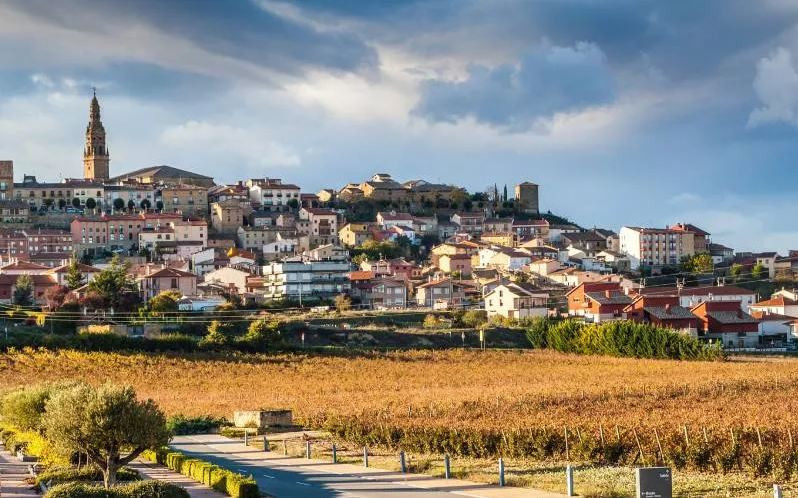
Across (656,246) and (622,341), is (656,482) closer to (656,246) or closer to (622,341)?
(622,341)

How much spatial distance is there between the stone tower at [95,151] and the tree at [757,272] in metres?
74.7

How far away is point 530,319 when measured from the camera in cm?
7600

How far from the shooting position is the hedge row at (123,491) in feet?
67.6

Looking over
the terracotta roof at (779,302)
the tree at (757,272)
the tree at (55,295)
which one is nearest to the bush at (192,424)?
the tree at (55,295)

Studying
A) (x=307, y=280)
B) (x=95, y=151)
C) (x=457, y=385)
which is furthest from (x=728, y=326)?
(x=95, y=151)

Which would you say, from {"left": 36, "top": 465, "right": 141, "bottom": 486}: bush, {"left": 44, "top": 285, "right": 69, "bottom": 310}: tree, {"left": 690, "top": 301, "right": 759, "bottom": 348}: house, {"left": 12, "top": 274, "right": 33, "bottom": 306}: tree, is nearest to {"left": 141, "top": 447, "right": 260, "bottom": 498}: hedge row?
{"left": 36, "top": 465, "right": 141, "bottom": 486}: bush

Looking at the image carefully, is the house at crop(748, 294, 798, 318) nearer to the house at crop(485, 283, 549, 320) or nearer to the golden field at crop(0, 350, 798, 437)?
the house at crop(485, 283, 549, 320)

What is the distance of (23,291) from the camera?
82625mm

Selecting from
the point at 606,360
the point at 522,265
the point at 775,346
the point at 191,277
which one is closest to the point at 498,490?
the point at 606,360

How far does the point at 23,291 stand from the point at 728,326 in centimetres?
4534

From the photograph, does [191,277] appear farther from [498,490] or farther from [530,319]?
[498,490]

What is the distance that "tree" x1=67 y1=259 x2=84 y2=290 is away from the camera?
8250 cm

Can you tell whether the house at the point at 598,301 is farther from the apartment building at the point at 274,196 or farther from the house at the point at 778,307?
the apartment building at the point at 274,196

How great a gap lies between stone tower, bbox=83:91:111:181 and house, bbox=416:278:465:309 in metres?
65.7
